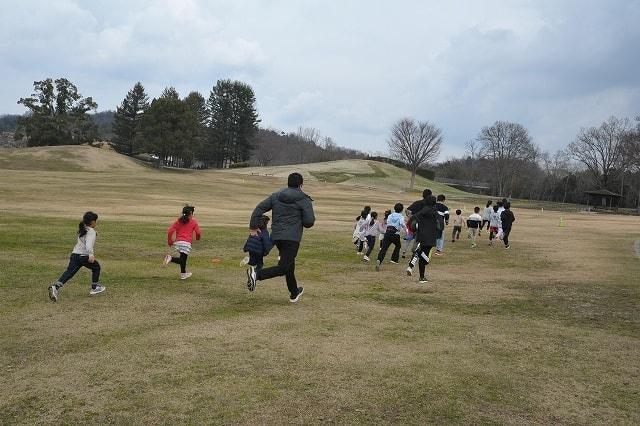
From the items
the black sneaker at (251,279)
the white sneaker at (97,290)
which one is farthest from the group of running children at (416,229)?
the white sneaker at (97,290)

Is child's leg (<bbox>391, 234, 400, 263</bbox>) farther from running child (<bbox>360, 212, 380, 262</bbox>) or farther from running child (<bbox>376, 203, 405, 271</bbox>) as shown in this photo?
running child (<bbox>360, 212, 380, 262</bbox>)

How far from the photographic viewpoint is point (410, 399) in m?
5.18

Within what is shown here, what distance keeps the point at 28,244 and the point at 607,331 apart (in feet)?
51.5

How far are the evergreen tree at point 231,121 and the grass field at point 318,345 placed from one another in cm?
8819

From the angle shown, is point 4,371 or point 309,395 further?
point 4,371

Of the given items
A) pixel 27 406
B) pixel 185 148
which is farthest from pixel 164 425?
pixel 185 148

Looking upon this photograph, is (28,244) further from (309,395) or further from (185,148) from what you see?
(185,148)

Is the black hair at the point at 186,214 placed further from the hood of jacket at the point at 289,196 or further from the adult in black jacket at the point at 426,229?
the adult in black jacket at the point at 426,229

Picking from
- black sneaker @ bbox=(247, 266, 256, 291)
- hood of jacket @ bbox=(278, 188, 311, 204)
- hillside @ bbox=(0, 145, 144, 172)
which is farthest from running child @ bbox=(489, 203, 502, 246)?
hillside @ bbox=(0, 145, 144, 172)

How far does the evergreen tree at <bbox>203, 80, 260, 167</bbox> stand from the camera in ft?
330

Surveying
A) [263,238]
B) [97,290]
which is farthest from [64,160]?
[263,238]

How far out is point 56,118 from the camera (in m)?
79.9

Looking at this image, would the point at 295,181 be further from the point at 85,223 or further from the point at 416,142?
the point at 416,142

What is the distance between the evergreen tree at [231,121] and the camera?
10069 cm
